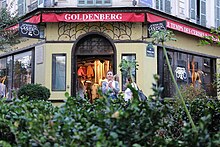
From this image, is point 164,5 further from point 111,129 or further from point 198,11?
point 111,129

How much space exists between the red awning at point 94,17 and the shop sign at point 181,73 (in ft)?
12.9

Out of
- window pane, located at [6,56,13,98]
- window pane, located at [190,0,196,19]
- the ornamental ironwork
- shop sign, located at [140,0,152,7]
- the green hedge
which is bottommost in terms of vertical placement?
the green hedge

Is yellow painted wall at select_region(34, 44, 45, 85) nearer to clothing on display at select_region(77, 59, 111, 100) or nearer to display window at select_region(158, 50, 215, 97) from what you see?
clothing on display at select_region(77, 59, 111, 100)

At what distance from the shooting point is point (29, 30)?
1639cm

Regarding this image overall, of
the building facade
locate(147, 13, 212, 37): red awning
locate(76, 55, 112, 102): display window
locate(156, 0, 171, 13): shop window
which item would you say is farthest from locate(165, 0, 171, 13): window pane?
locate(76, 55, 112, 102): display window

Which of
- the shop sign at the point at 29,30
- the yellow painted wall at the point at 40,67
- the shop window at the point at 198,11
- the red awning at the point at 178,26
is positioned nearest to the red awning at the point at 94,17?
the shop sign at the point at 29,30

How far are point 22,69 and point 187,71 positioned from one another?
26.6 feet

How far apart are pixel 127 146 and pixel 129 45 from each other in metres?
14.2

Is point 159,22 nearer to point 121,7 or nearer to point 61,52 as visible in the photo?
point 121,7

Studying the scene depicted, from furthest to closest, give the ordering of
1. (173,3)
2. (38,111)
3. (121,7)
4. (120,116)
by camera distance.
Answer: (173,3)
(121,7)
(38,111)
(120,116)

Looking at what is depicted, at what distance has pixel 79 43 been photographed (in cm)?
1689

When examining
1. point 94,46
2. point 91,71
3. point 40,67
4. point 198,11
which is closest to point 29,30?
point 40,67

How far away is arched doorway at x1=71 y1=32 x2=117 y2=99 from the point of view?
1666 centimetres

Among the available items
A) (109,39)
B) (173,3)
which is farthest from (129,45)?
(173,3)
